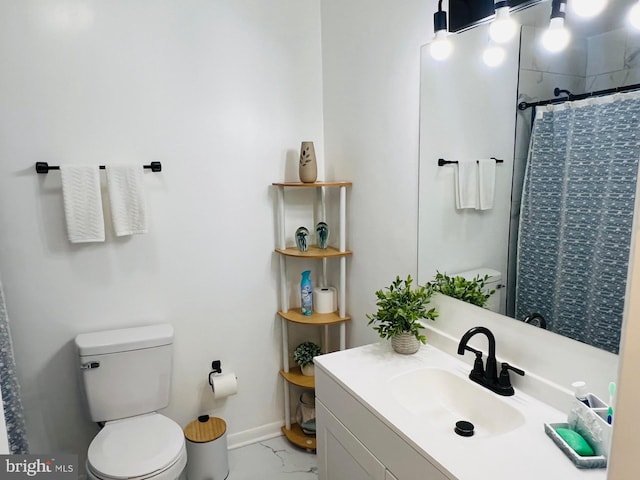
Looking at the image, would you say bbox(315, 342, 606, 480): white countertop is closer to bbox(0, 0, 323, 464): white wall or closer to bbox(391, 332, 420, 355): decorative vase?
bbox(391, 332, 420, 355): decorative vase

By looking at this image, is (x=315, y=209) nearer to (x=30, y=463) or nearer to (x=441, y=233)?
(x=441, y=233)

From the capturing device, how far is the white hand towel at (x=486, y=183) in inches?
57.4

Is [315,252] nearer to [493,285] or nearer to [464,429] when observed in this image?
[493,285]

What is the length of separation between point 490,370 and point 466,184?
2.20ft

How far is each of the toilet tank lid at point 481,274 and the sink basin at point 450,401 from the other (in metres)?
0.36

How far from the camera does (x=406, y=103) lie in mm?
1756

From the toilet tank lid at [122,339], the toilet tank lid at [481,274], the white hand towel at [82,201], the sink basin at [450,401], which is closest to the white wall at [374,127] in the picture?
the toilet tank lid at [481,274]

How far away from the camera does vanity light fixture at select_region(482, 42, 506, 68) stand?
1.40m

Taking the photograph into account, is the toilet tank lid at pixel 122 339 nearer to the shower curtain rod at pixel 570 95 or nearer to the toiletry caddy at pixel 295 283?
the toiletry caddy at pixel 295 283

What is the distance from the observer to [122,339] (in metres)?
1.93

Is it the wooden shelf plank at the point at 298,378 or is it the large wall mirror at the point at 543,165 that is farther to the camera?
the wooden shelf plank at the point at 298,378

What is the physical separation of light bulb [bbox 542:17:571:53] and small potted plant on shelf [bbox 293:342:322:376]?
1.82 meters

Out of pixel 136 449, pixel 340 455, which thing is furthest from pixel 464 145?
pixel 136 449

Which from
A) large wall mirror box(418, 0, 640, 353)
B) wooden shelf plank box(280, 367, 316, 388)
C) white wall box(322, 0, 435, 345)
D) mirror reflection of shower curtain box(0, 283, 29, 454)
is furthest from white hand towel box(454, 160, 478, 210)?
mirror reflection of shower curtain box(0, 283, 29, 454)
